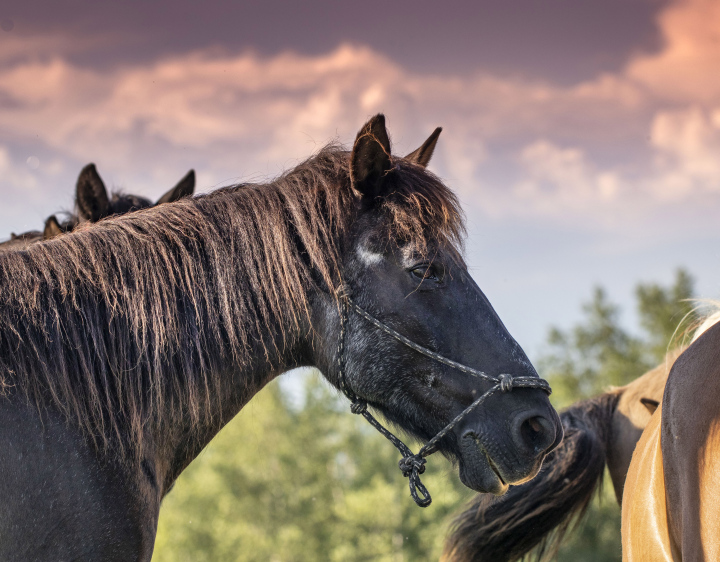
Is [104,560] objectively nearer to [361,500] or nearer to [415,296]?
[415,296]

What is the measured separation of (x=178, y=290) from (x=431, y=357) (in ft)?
4.34

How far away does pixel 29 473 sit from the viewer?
2.38 meters

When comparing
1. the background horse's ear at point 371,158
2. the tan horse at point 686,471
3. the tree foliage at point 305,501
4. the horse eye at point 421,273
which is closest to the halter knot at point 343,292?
the horse eye at point 421,273

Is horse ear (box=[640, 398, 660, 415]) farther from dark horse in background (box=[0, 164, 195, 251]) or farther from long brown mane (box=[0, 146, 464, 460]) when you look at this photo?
dark horse in background (box=[0, 164, 195, 251])

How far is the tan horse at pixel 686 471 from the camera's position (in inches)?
95.0

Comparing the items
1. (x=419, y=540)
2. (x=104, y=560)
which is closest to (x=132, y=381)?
(x=104, y=560)

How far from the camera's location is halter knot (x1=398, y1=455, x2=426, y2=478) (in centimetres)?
318

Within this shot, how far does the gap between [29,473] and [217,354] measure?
3.10 feet

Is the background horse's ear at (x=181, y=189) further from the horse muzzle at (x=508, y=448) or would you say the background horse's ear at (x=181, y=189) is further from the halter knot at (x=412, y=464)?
the horse muzzle at (x=508, y=448)

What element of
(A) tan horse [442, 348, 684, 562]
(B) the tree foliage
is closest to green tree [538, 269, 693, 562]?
(B) the tree foliage

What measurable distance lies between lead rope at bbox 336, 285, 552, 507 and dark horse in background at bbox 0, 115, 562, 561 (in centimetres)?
3

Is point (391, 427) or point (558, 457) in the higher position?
point (391, 427)

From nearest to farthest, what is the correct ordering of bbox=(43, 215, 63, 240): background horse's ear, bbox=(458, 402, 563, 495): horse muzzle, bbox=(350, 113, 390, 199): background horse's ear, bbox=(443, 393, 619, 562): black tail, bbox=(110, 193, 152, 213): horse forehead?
bbox=(458, 402, 563, 495): horse muzzle, bbox=(350, 113, 390, 199): background horse's ear, bbox=(443, 393, 619, 562): black tail, bbox=(43, 215, 63, 240): background horse's ear, bbox=(110, 193, 152, 213): horse forehead

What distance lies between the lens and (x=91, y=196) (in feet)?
18.5
